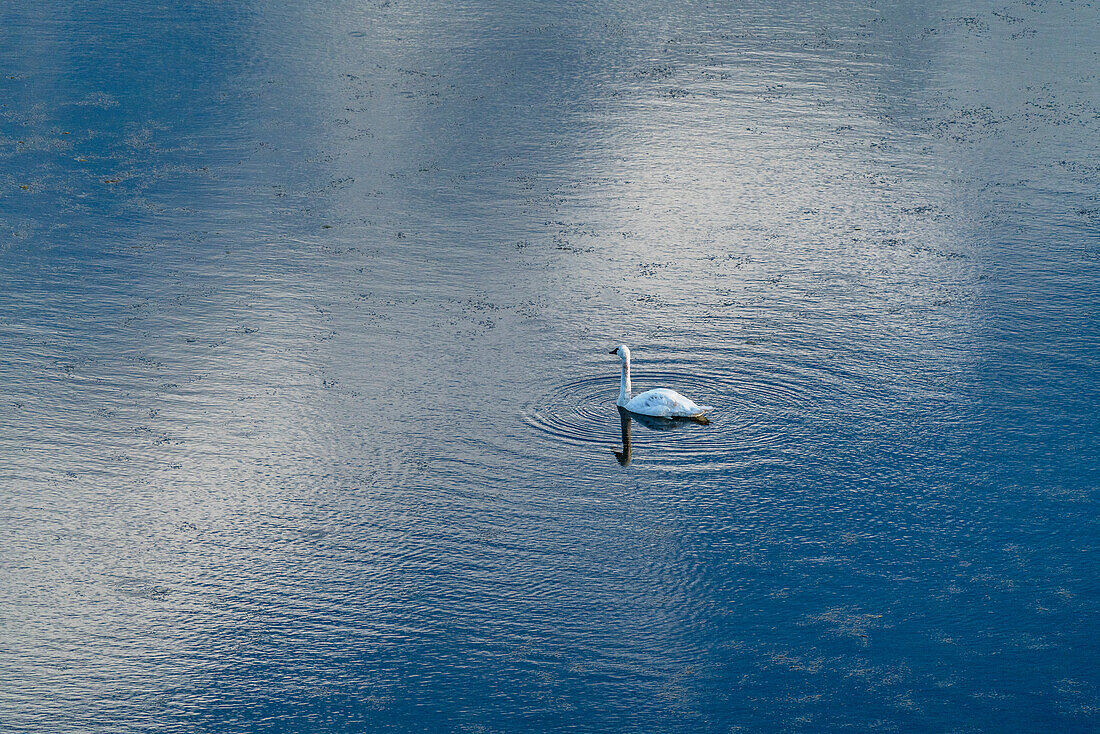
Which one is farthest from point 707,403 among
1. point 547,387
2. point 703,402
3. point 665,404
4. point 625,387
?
point 547,387

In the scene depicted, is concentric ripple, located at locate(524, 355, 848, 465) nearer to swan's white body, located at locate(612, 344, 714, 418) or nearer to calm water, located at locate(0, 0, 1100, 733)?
calm water, located at locate(0, 0, 1100, 733)

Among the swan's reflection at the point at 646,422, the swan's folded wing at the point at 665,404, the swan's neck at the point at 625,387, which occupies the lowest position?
the swan's reflection at the point at 646,422

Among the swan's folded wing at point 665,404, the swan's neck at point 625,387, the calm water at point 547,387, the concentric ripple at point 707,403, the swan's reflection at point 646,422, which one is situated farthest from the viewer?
the swan's neck at point 625,387

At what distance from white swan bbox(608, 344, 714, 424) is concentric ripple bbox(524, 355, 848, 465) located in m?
0.16

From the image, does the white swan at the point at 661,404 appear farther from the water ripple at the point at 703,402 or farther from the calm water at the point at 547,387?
the calm water at the point at 547,387

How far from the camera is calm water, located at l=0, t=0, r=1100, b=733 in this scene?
12500 mm

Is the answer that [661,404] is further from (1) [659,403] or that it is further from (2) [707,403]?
(2) [707,403]

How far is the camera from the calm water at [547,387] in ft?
41.0

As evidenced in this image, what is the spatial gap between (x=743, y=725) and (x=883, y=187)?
14773mm

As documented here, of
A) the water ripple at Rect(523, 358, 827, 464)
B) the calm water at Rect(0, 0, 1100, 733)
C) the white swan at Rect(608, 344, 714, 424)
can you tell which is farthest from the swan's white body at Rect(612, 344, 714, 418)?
the calm water at Rect(0, 0, 1100, 733)

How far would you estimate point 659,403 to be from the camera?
1645 cm

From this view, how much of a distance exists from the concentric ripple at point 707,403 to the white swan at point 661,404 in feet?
0.52

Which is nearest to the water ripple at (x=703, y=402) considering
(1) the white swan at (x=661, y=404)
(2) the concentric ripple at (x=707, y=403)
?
(2) the concentric ripple at (x=707, y=403)

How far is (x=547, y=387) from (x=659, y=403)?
186 cm
